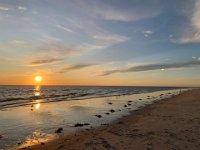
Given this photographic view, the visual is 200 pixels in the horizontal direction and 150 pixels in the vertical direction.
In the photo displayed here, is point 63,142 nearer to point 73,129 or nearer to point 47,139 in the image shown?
point 47,139

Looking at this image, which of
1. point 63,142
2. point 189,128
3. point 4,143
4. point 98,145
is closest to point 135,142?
point 98,145

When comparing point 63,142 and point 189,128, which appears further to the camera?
point 189,128

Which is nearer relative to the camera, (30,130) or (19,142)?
(19,142)

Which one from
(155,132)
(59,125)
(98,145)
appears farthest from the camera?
(59,125)

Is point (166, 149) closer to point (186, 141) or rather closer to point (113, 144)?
point (186, 141)

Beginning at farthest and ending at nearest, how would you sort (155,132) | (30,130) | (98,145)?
(30,130), (155,132), (98,145)

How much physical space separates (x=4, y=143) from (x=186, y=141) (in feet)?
34.3

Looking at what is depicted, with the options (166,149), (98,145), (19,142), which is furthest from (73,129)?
(166,149)

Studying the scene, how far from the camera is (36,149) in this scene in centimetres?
1138

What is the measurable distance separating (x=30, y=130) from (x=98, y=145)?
7.24m

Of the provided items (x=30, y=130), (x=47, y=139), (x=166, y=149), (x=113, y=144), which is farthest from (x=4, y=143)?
(x=166, y=149)

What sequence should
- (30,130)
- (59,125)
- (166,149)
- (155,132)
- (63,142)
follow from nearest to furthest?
(166,149), (63,142), (155,132), (30,130), (59,125)

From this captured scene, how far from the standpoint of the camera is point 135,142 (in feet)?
37.4

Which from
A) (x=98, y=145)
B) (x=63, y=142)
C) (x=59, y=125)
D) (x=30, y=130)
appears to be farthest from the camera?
(x=59, y=125)
